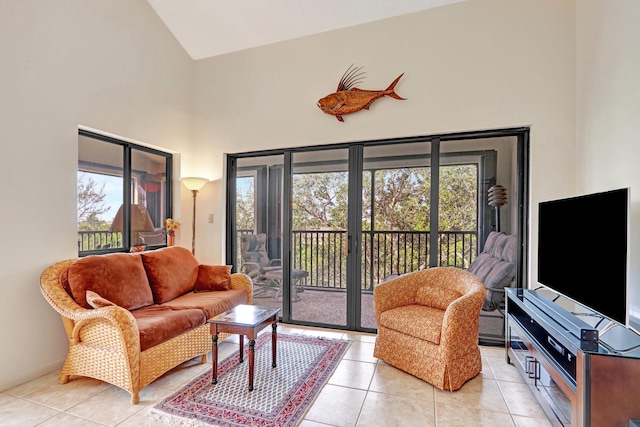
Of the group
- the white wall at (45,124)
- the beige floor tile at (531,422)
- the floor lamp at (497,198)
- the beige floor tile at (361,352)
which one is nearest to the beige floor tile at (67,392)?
the white wall at (45,124)

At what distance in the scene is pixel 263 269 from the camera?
12.9 ft

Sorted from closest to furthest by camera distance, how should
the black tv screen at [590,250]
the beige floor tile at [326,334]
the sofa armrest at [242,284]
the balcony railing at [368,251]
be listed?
1. the black tv screen at [590,250]
2. the balcony railing at [368,251]
3. the beige floor tile at [326,334]
4. the sofa armrest at [242,284]

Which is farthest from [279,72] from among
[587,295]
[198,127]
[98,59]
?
[587,295]

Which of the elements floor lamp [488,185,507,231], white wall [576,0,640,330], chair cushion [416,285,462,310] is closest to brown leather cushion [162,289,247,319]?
chair cushion [416,285,462,310]

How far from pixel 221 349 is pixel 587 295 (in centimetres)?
286

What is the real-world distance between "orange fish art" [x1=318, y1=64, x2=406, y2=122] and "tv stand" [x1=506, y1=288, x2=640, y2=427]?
2.33 meters

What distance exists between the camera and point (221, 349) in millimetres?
3006

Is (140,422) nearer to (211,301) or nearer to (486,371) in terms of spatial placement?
(211,301)

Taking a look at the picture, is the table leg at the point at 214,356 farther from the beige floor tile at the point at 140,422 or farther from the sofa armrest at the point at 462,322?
the sofa armrest at the point at 462,322

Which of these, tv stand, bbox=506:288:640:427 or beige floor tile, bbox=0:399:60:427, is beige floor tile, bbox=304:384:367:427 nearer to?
tv stand, bbox=506:288:640:427

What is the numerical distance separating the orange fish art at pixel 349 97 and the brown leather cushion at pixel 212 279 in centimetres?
207

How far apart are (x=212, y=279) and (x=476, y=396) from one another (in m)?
2.55

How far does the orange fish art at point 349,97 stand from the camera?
10.9ft

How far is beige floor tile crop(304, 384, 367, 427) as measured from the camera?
193cm
